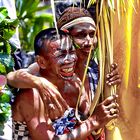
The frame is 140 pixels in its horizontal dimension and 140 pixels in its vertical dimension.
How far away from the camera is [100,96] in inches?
135

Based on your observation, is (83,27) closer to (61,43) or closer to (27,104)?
(61,43)

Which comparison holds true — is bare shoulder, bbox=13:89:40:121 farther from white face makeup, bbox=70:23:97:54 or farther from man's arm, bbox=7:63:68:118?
white face makeup, bbox=70:23:97:54

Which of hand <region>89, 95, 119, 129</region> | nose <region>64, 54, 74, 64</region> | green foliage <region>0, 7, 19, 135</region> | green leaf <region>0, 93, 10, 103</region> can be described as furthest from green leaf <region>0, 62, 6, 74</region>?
hand <region>89, 95, 119, 129</region>

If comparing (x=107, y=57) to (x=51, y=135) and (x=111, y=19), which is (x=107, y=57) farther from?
(x=51, y=135)

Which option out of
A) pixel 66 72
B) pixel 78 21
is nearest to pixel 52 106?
pixel 66 72

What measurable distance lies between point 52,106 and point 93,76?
23.3 inches

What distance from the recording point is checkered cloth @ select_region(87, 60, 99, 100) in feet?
12.3

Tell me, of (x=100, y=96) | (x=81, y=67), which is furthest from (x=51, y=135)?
(x=81, y=67)

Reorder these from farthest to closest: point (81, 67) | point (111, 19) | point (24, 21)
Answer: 1. point (24, 21)
2. point (81, 67)
3. point (111, 19)

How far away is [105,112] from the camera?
3.31m

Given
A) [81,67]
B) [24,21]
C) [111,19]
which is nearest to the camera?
[111,19]

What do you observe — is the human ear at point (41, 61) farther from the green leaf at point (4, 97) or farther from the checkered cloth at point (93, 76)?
the checkered cloth at point (93, 76)

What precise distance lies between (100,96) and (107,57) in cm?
25

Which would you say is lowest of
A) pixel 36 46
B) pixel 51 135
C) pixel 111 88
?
pixel 51 135
